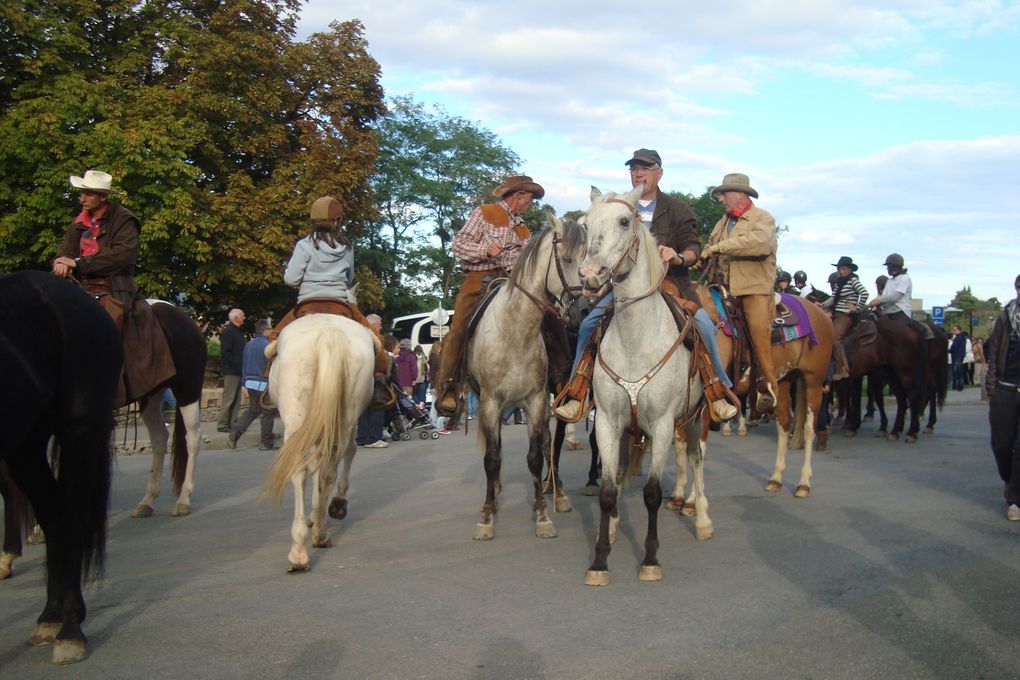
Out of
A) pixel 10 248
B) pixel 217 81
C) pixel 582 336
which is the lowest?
pixel 582 336

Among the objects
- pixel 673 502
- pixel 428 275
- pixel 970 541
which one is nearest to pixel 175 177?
pixel 673 502

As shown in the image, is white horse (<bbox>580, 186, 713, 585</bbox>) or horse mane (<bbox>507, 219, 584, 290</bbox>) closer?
white horse (<bbox>580, 186, 713, 585</bbox>)

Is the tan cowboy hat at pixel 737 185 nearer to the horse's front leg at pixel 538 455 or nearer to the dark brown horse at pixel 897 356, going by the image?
the horse's front leg at pixel 538 455

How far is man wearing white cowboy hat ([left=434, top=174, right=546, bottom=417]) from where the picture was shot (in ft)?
29.8

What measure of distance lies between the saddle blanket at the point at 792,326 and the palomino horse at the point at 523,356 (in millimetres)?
3836

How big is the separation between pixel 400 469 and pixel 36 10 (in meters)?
21.3

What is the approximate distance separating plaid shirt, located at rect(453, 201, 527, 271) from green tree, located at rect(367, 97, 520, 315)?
45964mm

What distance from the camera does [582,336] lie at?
793 cm

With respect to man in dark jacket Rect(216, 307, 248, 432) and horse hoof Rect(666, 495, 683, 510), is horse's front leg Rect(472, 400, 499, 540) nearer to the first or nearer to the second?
horse hoof Rect(666, 495, 683, 510)

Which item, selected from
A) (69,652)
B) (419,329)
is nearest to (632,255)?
(69,652)

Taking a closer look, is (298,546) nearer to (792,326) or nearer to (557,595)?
(557,595)

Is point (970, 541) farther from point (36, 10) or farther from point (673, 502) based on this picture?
point (36, 10)

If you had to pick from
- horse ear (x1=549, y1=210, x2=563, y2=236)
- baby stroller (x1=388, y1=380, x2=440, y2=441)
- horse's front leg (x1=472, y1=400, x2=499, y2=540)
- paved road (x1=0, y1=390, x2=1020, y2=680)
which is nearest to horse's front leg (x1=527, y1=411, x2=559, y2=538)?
horse's front leg (x1=472, y1=400, x2=499, y2=540)

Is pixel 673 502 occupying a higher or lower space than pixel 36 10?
lower
